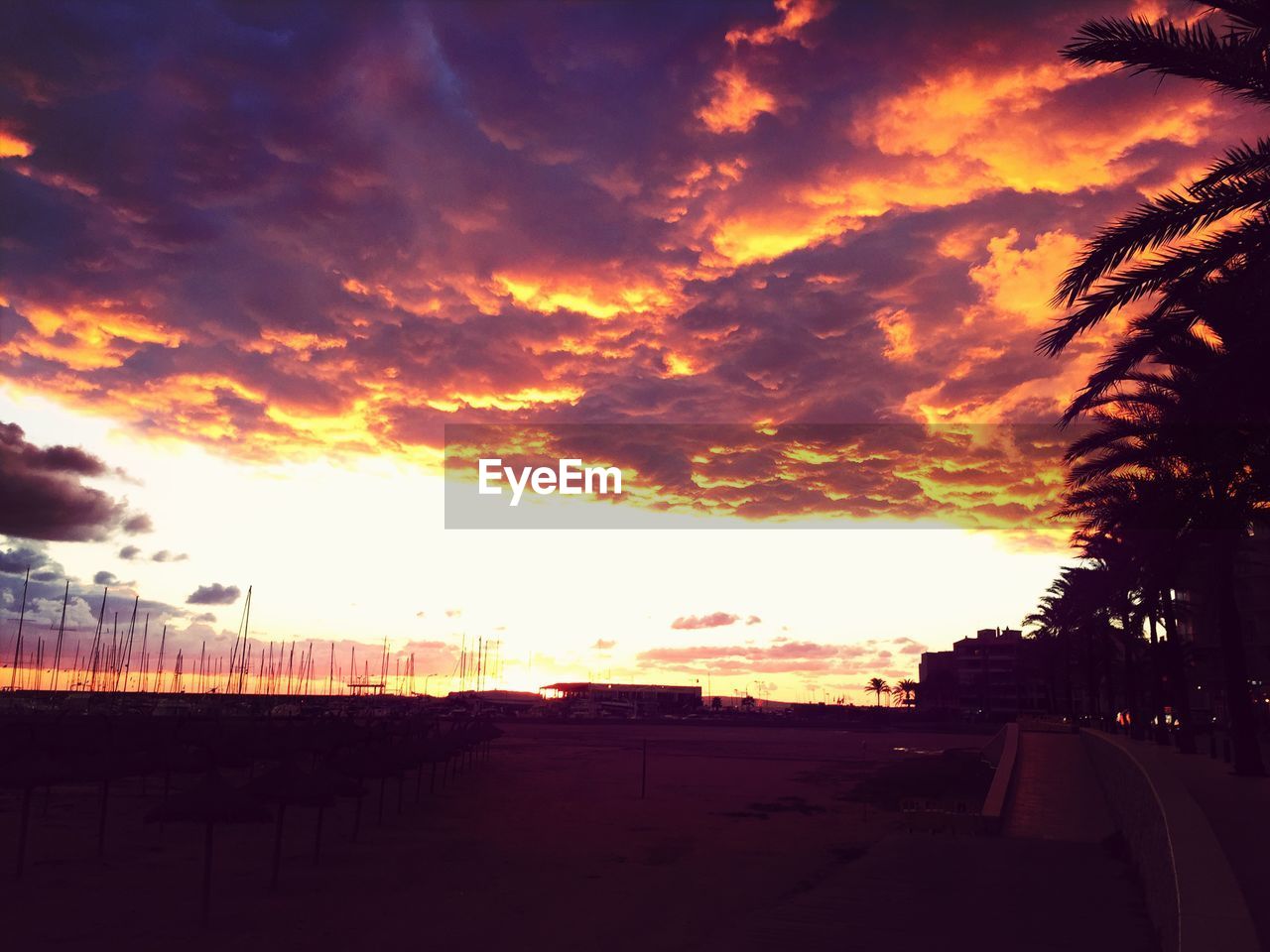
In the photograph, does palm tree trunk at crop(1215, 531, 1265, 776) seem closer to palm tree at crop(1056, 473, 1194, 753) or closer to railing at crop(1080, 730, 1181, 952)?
palm tree at crop(1056, 473, 1194, 753)

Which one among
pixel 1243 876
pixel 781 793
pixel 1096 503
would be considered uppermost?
pixel 1096 503

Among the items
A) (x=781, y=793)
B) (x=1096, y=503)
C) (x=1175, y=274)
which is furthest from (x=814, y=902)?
(x=781, y=793)

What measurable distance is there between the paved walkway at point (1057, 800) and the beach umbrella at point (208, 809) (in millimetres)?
16622

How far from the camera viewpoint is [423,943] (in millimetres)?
14758

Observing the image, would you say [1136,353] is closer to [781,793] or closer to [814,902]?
[814,902]

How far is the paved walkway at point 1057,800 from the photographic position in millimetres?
22047

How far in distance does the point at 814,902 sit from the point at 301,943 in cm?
841

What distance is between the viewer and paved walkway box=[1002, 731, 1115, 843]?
2205 cm

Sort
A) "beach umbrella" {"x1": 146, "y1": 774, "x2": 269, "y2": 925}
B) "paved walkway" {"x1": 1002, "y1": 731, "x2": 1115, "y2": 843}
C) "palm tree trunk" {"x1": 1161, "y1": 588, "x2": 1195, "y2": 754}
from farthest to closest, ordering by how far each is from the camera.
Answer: "palm tree trunk" {"x1": 1161, "y1": 588, "x2": 1195, "y2": 754}
"paved walkway" {"x1": 1002, "y1": 731, "x2": 1115, "y2": 843}
"beach umbrella" {"x1": 146, "y1": 774, "x2": 269, "y2": 925}

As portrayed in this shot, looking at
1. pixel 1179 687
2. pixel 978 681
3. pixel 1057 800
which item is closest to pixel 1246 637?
pixel 1179 687

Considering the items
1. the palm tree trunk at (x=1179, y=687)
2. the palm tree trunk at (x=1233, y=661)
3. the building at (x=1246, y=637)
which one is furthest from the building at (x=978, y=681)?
the palm tree trunk at (x=1233, y=661)

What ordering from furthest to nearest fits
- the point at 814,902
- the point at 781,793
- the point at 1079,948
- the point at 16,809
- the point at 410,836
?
the point at 781,793 → the point at 16,809 → the point at 410,836 → the point at 814,902 → the point at 1079,948

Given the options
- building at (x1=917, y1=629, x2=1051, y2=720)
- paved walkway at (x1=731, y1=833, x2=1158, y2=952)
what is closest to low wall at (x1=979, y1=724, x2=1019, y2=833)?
paved walkway at (x1=731, y1=833, x2=1158, y2=952)

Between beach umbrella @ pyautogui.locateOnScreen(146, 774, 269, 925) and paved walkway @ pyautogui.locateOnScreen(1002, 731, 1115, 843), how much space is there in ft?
54.5
